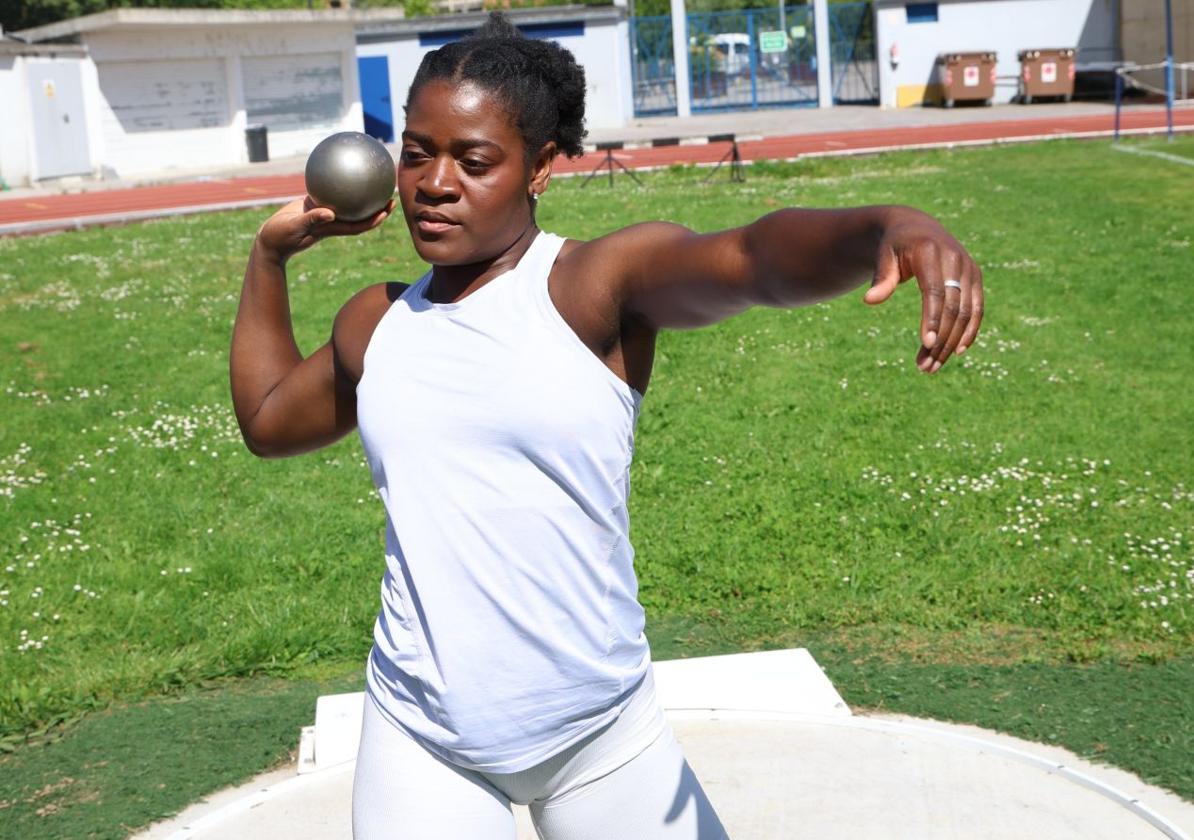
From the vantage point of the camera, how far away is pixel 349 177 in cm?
295

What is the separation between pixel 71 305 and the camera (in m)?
14.0

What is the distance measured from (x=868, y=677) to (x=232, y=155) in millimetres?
36793

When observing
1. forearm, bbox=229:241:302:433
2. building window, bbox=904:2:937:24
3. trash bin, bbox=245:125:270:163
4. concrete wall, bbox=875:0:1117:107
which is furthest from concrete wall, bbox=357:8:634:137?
forearm, bbox=229:241:302:433

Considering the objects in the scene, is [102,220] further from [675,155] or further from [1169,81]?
[1169,81]

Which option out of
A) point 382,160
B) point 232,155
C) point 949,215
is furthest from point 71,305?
point 232,155

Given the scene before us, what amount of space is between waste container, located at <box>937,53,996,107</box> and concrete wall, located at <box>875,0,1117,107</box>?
240cm

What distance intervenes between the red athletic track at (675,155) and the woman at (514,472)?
23.4 metres

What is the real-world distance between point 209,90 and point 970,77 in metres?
20.5

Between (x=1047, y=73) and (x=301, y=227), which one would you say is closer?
(x=301, y=227)

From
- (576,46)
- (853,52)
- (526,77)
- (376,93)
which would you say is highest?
(576,46)

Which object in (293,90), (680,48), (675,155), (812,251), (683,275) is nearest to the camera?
(812,251)

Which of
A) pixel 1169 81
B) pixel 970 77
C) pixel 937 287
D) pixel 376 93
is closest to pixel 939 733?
pixel 937 287

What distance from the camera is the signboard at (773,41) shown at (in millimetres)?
45625

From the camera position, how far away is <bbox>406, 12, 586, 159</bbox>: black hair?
2648 millimetres
